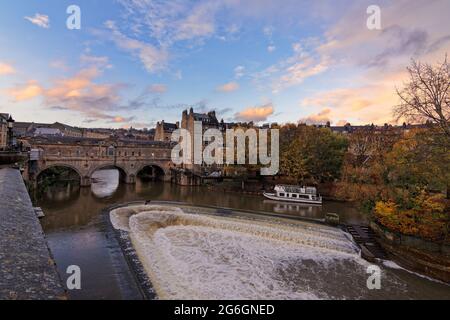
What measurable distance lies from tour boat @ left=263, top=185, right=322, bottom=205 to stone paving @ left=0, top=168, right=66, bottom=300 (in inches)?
1245

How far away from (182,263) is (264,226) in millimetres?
8752

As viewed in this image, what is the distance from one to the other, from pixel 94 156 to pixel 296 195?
32.5 m

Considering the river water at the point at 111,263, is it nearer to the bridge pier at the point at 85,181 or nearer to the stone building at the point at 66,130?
the bridge pier at the point at 85,181

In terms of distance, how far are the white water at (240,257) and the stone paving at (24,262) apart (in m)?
7.11

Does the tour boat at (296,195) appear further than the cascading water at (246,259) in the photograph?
Yes

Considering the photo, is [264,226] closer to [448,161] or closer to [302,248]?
[302,248]

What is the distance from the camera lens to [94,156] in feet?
149

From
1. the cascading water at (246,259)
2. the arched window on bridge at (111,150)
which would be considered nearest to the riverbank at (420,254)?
the cascading water at (246,259)

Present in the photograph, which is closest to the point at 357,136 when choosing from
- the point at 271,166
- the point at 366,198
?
the point at 271,166

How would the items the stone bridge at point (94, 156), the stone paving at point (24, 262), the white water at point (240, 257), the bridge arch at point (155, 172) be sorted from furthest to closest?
the bridge arch at point (155, 172)
the stone bridge at point (94, 156)
the white water at point (240, 257)
the stone paving at point (24, 262)

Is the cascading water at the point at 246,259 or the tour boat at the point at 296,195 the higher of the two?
the tour boat at the point at 296,195

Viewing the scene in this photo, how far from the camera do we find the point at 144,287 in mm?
12352

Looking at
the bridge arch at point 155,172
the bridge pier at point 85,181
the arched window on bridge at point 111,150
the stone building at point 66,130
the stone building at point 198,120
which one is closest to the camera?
the bridge pier at point 85,181

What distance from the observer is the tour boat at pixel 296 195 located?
35.0 m
